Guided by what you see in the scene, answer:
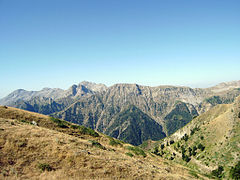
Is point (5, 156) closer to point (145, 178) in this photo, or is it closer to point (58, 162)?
point (58, 162)

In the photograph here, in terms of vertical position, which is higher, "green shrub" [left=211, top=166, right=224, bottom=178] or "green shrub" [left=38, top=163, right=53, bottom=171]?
"green shrub" [left=38, top=163, right=53, bottom=171]

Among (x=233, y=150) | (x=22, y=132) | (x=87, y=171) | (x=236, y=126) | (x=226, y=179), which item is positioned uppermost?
(x=22, y=132)

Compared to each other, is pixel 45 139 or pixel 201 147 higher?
pixel 45 139

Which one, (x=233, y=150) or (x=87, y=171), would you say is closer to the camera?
(x=87, y=171)

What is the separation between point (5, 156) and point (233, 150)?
94.3 metres

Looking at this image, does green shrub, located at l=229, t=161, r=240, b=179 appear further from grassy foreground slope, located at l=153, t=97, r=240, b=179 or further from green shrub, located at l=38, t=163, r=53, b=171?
green shrub, located at l=38, t=163, r=53, b=171

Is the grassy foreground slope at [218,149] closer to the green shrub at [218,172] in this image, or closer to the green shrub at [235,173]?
the green shrub at [218,172]

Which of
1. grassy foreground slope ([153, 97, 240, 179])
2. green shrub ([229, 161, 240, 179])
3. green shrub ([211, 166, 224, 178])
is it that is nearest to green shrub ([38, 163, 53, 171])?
grassy foreground slope ([153, 97, 240, 179])

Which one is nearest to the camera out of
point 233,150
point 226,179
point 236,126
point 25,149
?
point 25,149

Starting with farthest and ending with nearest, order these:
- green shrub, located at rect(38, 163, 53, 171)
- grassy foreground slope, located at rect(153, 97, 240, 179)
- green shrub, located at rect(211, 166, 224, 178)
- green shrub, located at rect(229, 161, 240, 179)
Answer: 1. grassy foreground slope, located at rect(153, 97, 240, 179)
2. green shrub, located at rect(211, 166, 224, 178)
3. green shrub, located at rect(229, 161, 240, 179)
4. green shrub, located at rect(38, 163, 53, 171)

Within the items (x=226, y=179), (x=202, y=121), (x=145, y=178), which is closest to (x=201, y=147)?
(x=226, y=179)

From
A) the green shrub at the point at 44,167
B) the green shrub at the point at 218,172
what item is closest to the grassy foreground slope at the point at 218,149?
the green shrub at the point at 218,172

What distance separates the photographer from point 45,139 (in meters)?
22.4

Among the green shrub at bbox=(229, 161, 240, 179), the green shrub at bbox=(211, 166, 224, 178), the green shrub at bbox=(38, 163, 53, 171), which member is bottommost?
the green shrub at bbox=(211, 166, 224, 178)
